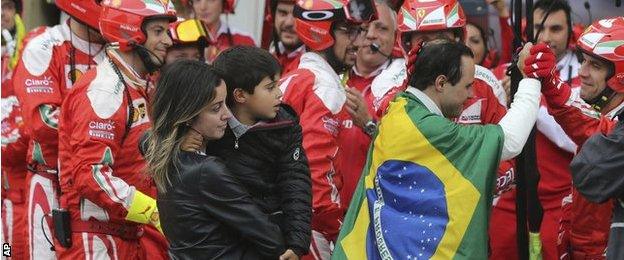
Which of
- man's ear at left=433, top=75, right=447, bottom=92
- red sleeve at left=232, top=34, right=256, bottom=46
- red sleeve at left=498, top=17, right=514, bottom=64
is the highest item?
man's ear at left=433, top=75, right=447, bottom=92

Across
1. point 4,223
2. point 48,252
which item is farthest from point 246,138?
point 4,223

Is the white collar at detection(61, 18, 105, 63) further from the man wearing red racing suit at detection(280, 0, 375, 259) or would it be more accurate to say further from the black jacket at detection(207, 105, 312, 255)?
the black jacket at detection(207, 105, 312, 255)

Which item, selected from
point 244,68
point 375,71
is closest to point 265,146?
point 244,68

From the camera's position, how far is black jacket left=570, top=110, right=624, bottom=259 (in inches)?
226

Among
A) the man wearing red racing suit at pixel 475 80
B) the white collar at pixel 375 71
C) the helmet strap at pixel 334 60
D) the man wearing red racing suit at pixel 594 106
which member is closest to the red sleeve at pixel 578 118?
the man wearing red racing suit at pixel 594 106

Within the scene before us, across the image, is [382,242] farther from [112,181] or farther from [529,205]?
[112,181]

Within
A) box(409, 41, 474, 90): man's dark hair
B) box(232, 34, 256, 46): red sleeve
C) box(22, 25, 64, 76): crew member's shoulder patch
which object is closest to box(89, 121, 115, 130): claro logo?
Result: box(22, 25, 64, 76): crew member's shoulder patch

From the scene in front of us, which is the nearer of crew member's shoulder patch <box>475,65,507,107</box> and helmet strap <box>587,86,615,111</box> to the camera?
helmet strap <box>587,86,615,111</box>

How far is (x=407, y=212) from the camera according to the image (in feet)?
19.0

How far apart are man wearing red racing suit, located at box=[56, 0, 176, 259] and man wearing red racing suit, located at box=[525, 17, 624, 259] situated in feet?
6.98

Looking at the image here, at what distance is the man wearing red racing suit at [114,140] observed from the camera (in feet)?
21.9

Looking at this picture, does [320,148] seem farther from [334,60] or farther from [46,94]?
[46,94]

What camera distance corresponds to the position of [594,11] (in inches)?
367

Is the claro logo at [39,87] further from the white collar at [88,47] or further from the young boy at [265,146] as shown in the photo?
the young boy at [265,146]
